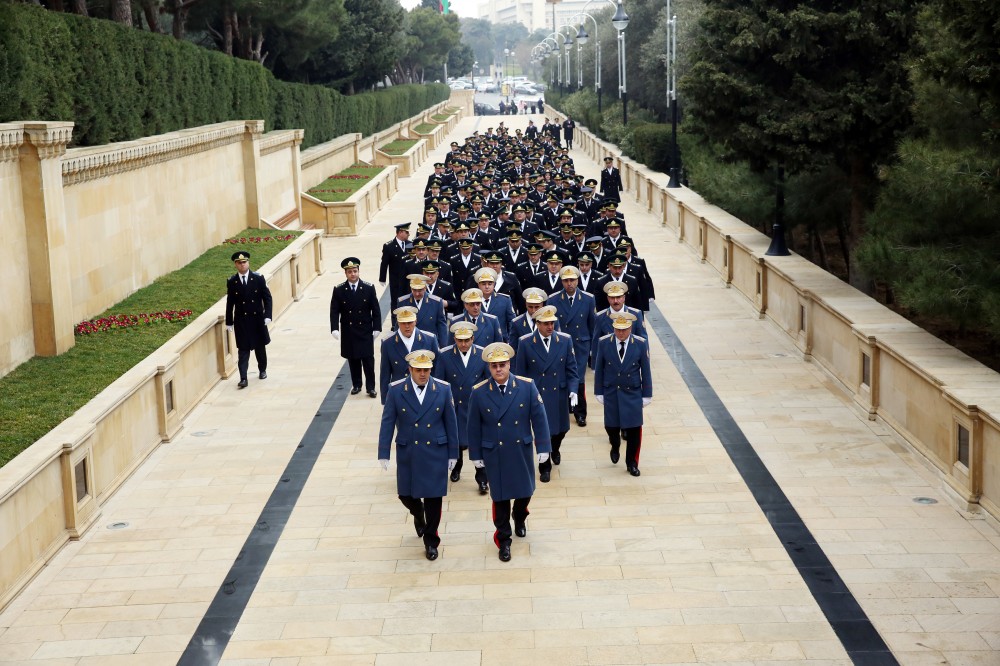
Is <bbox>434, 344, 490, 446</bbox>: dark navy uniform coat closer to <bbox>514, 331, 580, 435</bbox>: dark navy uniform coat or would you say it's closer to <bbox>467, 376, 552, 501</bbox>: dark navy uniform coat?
<bbox>514, 331, 580, 435</bbox>: dark navy uniform coat

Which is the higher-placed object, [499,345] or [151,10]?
[151,10]

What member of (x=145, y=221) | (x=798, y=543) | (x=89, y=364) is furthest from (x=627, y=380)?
(x=145, y=221)

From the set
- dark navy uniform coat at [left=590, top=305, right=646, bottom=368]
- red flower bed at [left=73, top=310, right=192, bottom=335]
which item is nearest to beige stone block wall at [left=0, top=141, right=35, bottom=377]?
red flower bed at [left=73, top=310, right=192, bottom=335]

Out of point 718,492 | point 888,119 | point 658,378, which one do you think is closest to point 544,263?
point 658,378

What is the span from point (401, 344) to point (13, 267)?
15.7ft

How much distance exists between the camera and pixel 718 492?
36.1ft

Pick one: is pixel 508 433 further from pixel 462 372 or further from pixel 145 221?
pixel 145 221

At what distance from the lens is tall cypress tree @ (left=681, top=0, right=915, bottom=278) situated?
18109mm

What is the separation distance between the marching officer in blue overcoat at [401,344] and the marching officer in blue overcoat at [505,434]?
1996 mm

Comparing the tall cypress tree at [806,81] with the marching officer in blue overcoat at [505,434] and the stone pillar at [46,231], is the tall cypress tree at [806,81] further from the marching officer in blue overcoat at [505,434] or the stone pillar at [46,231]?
the marching officer in blue overcoat at [505,434]

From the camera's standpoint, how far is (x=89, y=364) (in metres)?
13.8

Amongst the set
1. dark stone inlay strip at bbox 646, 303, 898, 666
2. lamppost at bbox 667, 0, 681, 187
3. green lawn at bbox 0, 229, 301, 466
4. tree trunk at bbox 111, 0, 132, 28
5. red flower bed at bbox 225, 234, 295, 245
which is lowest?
dark stone inlay strip at bbox 646, 303, 898, 666

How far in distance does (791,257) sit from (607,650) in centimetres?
1202

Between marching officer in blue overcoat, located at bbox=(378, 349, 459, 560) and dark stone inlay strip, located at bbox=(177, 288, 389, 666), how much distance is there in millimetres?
1237
